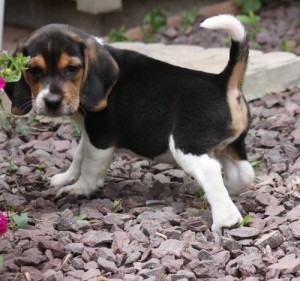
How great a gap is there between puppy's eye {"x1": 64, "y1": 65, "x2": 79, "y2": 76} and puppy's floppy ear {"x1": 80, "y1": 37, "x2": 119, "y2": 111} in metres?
0.08

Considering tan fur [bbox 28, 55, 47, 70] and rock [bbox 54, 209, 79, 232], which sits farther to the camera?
tan fur [bbox 28, 55, 47, 70]

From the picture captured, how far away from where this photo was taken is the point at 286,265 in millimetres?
4059

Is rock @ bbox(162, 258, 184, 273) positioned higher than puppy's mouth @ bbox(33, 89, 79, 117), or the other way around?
puppy's mouth @ bbox(33, 89, 79, 117)

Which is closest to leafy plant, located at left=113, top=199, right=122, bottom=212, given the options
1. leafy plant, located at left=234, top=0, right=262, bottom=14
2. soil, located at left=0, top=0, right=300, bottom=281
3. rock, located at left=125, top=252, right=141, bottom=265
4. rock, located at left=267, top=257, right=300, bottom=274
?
soil, located at left=0, top=0, right=300, bottom=281

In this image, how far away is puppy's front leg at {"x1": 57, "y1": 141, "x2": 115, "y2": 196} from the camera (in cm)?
504

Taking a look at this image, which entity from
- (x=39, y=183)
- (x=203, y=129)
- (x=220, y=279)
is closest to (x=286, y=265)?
(x=220, y=279)

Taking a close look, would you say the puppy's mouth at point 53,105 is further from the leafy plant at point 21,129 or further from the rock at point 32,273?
the leafy plant at point 21,129

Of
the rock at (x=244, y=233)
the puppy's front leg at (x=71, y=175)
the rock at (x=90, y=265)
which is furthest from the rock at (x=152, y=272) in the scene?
the puppy's front leg at (x=71, y=175)

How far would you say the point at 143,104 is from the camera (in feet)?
16.2

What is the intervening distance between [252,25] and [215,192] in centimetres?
450

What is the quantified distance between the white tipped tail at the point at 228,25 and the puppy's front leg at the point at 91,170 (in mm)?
1054

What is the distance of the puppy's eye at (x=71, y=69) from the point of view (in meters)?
4.75

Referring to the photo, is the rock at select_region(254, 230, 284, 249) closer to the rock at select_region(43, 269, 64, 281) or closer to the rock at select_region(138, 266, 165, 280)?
the rock at select_region(138, 266, 165, 280)

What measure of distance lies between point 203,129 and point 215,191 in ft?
1.17
